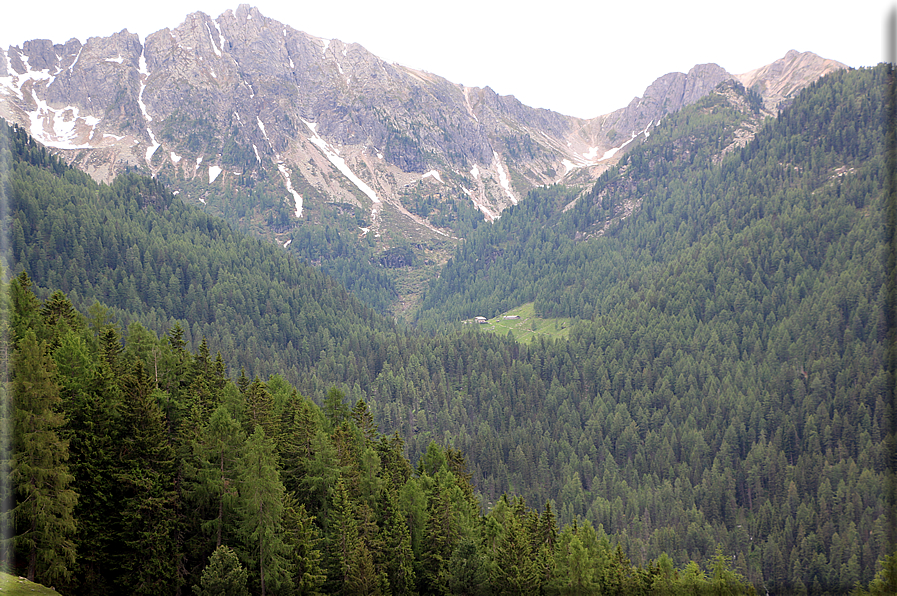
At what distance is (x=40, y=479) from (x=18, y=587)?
7.68 meters

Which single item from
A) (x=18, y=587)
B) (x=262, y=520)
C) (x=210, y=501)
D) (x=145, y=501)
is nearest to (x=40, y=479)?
(x=145, y=501)

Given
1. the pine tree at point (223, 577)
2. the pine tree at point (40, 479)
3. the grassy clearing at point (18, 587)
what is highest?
the pine tree at point (40, 479)

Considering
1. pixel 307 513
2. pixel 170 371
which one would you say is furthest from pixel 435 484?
pixel 170 371

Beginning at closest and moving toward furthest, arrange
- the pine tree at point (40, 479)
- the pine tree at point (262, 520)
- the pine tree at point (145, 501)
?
the pine tree at point (40, 479)
the pine tree at point (145, 501)
the pine tree at point (262, 520)

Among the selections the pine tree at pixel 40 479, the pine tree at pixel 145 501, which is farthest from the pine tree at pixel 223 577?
the pine tree at pixel 40 479

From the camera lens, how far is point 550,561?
6825 cm

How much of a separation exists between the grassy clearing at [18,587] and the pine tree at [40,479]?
4.17m

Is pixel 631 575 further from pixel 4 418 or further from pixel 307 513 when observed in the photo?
pixel 4 418

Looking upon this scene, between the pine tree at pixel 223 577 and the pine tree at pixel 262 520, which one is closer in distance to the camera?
the pine tree at pixel 223 577

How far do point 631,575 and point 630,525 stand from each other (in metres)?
97.2

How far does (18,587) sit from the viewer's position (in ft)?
109

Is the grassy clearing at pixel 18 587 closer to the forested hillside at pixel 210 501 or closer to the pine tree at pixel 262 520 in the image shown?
the forested hillside at pixel 210 501

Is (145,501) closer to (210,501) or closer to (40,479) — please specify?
(210,501)

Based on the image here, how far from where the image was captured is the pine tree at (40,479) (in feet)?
127
